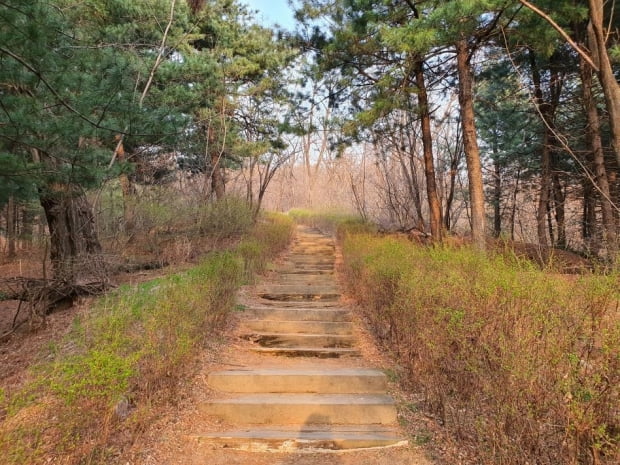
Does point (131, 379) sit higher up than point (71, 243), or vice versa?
point (71, 243)

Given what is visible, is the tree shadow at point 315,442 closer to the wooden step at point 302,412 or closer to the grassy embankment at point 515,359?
the wooden step at point 302,412

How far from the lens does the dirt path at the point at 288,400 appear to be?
2.93 meters

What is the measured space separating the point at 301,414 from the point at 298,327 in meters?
1.92

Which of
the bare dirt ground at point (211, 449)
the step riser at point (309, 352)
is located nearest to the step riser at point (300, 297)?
the step riser at point (309, 352)

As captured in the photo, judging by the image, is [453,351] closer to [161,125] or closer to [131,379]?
[131,379]

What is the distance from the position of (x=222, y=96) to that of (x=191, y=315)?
8.10 m

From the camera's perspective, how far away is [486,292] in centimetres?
302

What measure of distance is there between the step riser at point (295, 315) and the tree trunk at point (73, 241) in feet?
8.97

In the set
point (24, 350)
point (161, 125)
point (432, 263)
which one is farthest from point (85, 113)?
point (432, 263)

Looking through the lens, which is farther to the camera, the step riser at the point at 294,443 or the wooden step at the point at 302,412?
the wooden step at the point at 302,412

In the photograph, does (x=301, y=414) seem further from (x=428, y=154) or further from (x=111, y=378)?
(x=428, y=154)

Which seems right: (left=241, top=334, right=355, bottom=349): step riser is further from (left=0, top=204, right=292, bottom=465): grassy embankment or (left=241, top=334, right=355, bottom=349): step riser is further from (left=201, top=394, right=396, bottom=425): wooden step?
(left=201, top=394, right=396, bottom=425): wooden step

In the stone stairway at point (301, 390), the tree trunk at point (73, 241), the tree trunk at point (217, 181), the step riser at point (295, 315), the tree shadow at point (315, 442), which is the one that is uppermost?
the tree trunk at point (217, 181)

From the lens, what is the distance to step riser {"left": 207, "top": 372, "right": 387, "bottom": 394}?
152 inches
